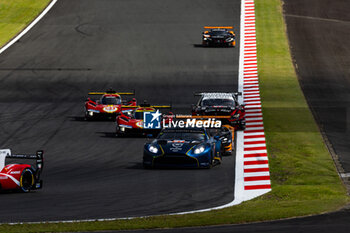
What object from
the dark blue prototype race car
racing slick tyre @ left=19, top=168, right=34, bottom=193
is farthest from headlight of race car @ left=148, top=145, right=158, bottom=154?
racing slick tyre @ left=19, top=168, right=34, bottom=193

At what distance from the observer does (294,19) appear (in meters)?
62.3

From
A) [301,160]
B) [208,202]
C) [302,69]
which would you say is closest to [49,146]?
[301,160]

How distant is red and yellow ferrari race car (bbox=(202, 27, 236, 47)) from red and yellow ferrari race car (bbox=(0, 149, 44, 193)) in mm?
35176

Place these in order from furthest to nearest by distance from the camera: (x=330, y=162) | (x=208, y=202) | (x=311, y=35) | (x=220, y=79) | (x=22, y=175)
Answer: (x=311, y=35) < (x=220, y=79) < (x=330, y=162) < (x=22, y=175) < (x=208, y=202)

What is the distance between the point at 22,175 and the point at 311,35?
40.6 m

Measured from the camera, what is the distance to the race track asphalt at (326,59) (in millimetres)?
33094

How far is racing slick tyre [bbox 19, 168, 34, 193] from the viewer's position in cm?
1986

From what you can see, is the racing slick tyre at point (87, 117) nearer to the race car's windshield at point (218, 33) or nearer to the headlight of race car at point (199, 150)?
the headlight of race car at point (199, 150)

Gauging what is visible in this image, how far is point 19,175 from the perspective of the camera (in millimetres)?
19734

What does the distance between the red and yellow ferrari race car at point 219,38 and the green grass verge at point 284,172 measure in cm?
263

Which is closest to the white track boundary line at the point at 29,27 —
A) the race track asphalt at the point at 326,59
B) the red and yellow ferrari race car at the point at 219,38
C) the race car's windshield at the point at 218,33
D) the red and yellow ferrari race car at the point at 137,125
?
the red and yellow ferrari race car at the point at 219,38

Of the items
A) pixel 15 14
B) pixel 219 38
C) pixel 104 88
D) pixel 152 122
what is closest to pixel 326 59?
pixel 219 38

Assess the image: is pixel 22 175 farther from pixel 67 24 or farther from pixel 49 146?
pixel 67 24

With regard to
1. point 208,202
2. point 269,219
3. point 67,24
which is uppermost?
point 269,219
